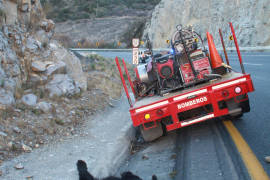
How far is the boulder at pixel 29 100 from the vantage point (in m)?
8.17

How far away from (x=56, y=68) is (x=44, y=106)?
202 cm

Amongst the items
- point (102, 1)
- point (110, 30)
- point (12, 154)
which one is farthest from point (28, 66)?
point (102, 1)

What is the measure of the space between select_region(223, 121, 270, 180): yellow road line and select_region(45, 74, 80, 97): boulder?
501 cm

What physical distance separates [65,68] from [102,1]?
5884 centimetres

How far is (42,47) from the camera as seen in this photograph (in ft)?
34.5

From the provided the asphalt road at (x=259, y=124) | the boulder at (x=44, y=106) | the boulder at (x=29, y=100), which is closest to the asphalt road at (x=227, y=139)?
the asphalt road at (x=259, y=124)

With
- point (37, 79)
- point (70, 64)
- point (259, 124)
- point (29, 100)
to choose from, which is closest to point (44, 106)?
point (29, 100)

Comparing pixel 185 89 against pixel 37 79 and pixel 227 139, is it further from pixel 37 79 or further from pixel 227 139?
pixel 37 79

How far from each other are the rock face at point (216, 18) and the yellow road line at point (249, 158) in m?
24.3

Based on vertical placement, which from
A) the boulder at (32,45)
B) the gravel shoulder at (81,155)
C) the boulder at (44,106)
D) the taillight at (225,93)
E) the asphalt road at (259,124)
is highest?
the boulder at (32,45)

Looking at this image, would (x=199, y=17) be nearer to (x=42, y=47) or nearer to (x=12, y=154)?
(x=42, y=47)

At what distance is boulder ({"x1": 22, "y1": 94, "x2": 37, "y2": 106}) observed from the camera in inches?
322

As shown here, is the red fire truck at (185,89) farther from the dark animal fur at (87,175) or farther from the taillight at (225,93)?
the dark animal fur at (87,175)

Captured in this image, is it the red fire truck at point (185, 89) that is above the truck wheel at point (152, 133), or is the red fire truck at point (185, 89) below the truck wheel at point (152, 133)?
above
